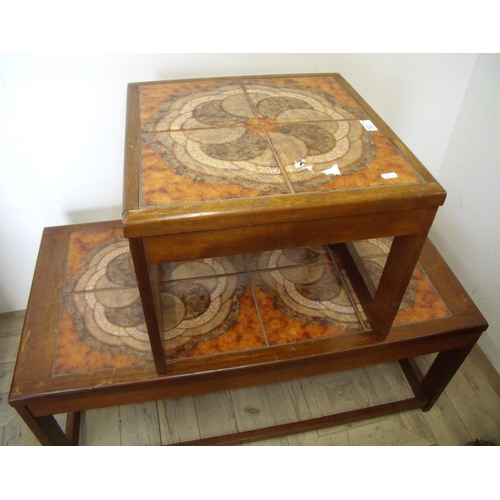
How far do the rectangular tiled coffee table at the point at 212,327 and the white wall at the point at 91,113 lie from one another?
21cm

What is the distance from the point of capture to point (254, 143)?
1.10m

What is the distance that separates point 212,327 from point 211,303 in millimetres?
92

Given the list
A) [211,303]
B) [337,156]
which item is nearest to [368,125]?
[337,156]

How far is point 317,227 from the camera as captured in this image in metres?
0.98

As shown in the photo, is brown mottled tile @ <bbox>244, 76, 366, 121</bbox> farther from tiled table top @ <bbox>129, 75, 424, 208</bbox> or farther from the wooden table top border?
the wooden table top border

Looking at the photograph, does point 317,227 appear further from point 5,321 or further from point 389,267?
point 5,321

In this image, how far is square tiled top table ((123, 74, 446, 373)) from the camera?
0.92m

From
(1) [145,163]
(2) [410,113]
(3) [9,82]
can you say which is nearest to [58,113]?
(3) [9,82]

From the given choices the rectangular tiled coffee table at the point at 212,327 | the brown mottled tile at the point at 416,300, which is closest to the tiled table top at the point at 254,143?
the rectangular tiled coffee table at the point at 212,327

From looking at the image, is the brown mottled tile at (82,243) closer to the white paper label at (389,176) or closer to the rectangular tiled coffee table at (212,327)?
the rectangular tiled coffee table at (212,327)

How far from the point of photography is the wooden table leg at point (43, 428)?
3.92 ft

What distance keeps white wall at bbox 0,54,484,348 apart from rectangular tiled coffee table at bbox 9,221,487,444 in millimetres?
212

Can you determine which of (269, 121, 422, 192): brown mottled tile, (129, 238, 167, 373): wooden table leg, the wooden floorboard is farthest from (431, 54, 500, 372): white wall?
(129, 238, 167, 373): wooden table leg

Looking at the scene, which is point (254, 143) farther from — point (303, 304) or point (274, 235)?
point (303, 304)
